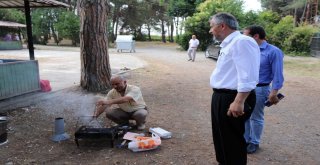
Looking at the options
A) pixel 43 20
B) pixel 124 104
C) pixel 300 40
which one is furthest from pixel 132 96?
pixel 43 20

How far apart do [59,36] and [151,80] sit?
86.1 ft

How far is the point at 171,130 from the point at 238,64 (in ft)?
9.98

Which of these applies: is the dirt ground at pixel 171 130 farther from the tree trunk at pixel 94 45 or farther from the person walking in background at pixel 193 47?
the person walking in background at pixel 193 47

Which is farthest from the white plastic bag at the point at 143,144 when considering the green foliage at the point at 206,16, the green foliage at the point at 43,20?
the green foliage at the point at 43,20

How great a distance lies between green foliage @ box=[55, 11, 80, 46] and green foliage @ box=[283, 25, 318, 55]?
65.4 ft

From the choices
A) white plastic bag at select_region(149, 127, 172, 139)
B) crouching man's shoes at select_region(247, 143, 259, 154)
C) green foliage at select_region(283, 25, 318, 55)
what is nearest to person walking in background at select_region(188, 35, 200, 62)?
green foliage at select_region(283, 25, 318, 55)

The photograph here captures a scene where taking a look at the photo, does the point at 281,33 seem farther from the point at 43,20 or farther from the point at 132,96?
the point at 43,20

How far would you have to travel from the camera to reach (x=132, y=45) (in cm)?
2542

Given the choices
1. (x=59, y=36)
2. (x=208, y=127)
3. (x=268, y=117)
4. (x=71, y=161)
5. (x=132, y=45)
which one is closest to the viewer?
(x=71, y=161)

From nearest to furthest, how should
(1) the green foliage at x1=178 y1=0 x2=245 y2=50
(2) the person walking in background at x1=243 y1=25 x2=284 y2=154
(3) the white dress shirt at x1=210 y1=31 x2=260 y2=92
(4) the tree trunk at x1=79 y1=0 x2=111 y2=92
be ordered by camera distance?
1. (3) the white dress shirt at x1=210 y1=31 x2=260 y2=92
2. (2) the person walking in background at x1=243 y1=25 x2=284 y2=154
3. (4) the tree trunk at x1=79 y1=0 x2=111 y2=92
4. (1) the green foliage at x1=178 y1=0 x2=245 y2=50

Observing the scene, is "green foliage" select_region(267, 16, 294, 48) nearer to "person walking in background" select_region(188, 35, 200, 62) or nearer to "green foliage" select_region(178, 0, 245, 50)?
"green foliage" select_region(178, 0, 245, 50)

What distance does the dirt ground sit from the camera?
4.27m

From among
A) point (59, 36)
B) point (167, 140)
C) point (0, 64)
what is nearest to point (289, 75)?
point (167, 140)

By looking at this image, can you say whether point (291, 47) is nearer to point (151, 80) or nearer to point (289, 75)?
point (289, 75)
